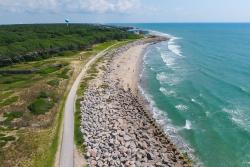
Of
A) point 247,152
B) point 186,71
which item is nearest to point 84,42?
point 186,71

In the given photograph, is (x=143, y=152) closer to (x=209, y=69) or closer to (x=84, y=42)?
(x=209, y=69)

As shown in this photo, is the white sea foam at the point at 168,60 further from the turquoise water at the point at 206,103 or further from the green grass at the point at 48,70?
the green grass at the point at 48,70

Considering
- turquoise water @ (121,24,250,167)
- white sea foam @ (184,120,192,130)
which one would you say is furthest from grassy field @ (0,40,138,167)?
white sea foam @ (184,120,192,130)

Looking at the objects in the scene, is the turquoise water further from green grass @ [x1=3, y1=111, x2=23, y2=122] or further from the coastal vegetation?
green grass @ [x1=3, y1=111, x2=23, y2=122]

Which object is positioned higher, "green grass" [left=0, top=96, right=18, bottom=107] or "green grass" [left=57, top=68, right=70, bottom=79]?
"green grass" [left=0, top=96, right=18, bottom=107]

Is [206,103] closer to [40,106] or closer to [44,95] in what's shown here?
[44,95]

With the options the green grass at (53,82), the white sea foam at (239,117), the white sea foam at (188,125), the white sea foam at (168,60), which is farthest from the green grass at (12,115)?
the white sea foam at (168,60)
